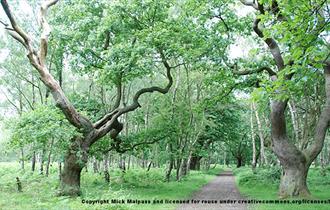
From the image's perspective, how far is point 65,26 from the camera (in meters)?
17.3

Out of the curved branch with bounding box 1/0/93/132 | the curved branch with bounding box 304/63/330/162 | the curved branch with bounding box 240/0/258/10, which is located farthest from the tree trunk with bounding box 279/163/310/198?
the curved branch with bounding box 1/0/93/132

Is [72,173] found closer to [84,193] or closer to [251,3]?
[84,193]

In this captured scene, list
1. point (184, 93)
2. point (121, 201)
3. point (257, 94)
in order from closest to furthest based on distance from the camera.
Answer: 1. point (257, 94)
2. point (121, 201)
3. point (184, 93)

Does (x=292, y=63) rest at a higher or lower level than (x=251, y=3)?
lower

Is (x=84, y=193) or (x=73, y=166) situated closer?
(x=73, y=166)

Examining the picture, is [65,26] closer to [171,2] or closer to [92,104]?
[92,104]

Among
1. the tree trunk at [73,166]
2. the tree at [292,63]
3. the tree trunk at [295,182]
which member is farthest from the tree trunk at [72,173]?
the tree trunk at [295,182]

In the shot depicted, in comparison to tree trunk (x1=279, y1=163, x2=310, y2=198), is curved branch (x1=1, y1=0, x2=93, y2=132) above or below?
Answer: above

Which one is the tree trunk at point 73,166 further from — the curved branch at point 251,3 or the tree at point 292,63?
the curved branch at point 251,3

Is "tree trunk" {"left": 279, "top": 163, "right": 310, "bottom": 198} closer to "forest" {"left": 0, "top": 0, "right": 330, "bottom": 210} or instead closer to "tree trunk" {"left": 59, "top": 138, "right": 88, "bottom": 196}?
"forest" {"left": 0, "top": 0, "right": 330, "bottom": 210}

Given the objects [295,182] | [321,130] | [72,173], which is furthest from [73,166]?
[321,130]

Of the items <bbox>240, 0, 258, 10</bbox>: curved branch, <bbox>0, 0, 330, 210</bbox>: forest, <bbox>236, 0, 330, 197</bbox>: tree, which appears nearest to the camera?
<bbox>236, 0, 330, 197</bbox>: tree

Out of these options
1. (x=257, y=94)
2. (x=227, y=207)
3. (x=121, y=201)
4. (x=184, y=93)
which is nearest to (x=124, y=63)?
(x=121, y=201)

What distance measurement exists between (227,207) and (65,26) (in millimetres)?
11923
